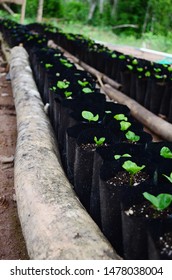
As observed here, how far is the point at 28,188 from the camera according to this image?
1987 millimetres

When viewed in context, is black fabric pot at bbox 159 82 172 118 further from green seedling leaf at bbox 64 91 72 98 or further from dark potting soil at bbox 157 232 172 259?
dark potting soil at bbox 157 232 172 259

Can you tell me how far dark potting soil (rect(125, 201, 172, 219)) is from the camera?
1453 mm

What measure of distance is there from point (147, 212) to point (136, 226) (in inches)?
3.6

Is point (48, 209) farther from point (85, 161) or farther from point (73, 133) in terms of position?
point (73, 133)

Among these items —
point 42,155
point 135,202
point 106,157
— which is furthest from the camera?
point 42,155

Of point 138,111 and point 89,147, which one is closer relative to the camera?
point 89,147

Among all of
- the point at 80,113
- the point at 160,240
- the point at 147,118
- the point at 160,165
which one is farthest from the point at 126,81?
the point at 160,240

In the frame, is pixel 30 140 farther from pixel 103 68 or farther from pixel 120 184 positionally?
pixel 103 68

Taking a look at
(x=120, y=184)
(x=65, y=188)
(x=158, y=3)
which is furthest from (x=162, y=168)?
(x=158, y=3)

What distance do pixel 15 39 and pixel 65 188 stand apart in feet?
20.0

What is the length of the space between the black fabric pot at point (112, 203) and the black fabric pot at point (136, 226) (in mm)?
Answer: 75

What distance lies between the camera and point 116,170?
176cm

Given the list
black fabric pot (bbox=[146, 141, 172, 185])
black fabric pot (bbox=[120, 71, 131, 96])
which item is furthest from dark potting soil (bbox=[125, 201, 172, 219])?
black fabric pot (bbox=[120, 71, 131, 96])

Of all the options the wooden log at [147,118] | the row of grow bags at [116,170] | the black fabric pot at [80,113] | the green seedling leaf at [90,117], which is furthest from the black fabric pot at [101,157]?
the wooden log at [147,118]
